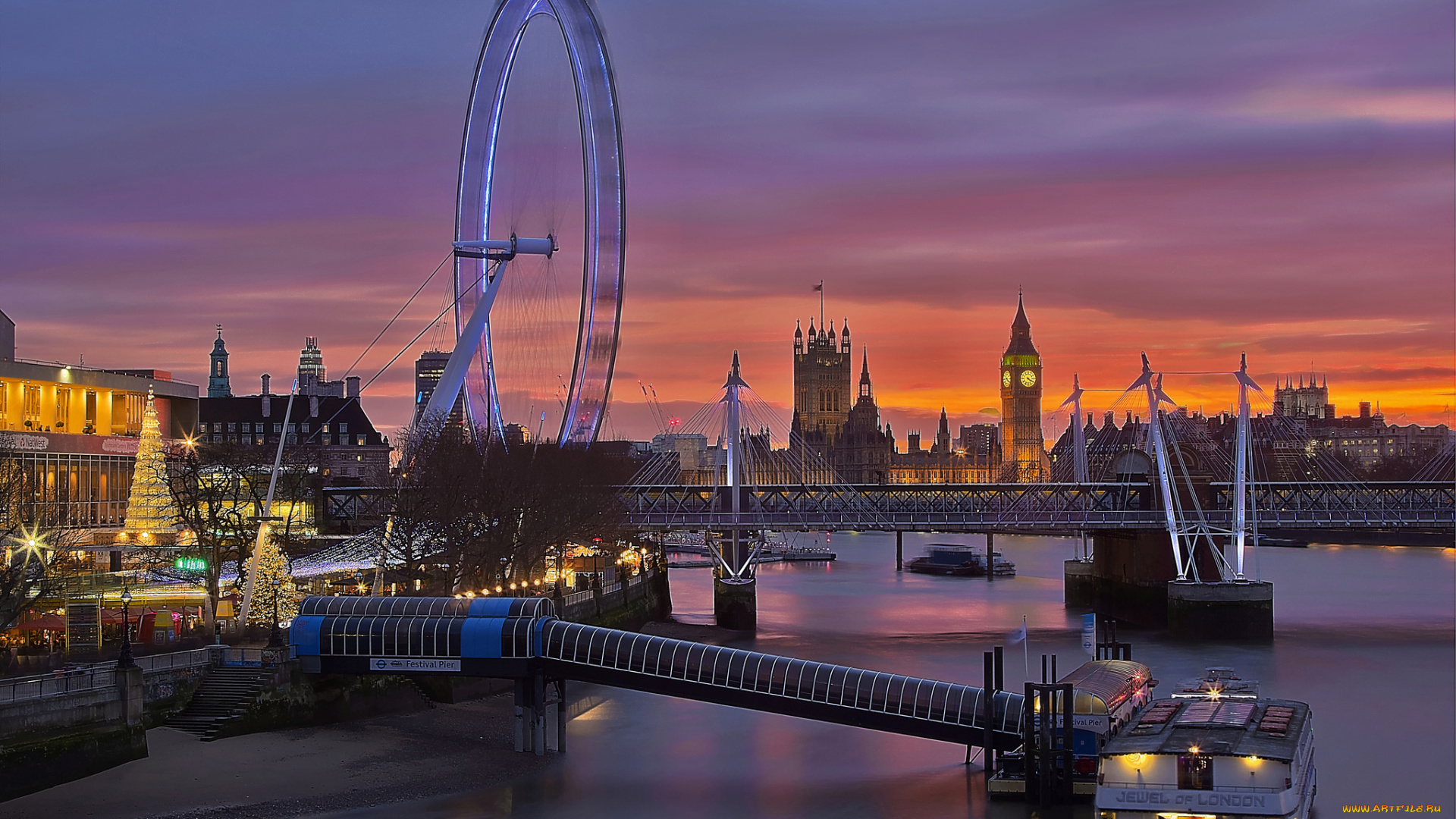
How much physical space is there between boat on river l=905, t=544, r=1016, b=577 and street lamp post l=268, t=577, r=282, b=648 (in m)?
75.4

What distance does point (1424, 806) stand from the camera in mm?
33062

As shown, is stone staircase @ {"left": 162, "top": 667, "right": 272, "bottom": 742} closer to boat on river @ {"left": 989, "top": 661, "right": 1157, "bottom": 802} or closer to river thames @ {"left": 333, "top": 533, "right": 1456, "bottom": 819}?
river thames @ {"left": 333, "top": 533, "right": 1456, "bottom": 819}

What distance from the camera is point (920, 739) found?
38.7m

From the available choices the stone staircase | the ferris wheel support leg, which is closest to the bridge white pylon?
the ferris wheel support leg

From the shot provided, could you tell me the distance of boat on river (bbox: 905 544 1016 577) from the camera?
369 ft

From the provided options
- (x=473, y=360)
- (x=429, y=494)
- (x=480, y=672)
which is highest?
(x=473, y=360)

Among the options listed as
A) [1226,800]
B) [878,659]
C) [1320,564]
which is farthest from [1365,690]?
[1320,564]

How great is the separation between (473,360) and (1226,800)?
3295 centimetres

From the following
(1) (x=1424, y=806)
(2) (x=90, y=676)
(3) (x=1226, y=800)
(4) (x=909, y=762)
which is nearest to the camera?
(3) (x=1226, y=800)

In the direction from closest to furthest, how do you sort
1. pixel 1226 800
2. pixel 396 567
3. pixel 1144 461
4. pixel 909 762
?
pixel 1226 800 → pixel 909 762 → pixel 396 567 → pixel 1144 461

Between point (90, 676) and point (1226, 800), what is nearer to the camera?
point (1226, 800)

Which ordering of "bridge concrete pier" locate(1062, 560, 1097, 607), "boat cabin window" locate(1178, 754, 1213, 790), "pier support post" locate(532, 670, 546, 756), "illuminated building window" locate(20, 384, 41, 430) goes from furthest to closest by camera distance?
1. "bridge concrete pier" locate(1062, 560, 1097, 607)
2. "illuminated building window" locate(20, 384, 41, 430)
3. "pier support post" locate(532, 670, 546, 756)
4. "boat cabin window" locate(1178, 754, 1213, 790)

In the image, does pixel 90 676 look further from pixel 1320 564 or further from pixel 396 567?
pixel 1320 564

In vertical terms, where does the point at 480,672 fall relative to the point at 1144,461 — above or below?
below
